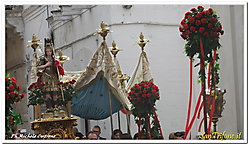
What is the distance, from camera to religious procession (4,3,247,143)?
6.64m

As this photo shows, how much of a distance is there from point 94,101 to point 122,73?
701 millimetres

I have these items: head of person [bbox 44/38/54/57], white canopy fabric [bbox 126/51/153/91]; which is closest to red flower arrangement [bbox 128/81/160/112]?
head of person [bbox 44/38/54/57]

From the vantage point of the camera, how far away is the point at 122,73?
29.0 feet

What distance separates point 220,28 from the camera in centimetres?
662

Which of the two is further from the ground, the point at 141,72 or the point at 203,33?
the point at 203,33

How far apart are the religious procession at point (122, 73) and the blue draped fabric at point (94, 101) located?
2 centimetres

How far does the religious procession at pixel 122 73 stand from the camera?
6641mm

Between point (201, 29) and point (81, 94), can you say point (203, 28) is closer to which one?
point (201, 29)

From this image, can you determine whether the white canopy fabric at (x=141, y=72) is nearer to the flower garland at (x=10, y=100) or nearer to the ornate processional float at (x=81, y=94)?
the ornate processional float at (x=81, y=94)

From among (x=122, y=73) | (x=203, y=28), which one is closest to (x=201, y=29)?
(x=203, y=28)

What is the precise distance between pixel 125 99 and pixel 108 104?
1.15 feet
